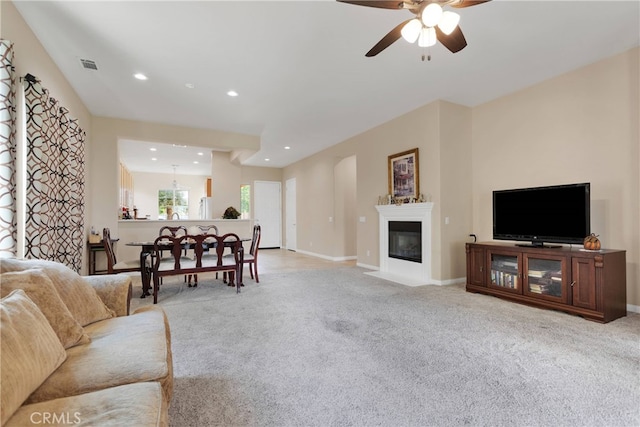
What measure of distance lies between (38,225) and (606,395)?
4287mm

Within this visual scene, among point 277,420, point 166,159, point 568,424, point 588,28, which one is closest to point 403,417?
point 277,420

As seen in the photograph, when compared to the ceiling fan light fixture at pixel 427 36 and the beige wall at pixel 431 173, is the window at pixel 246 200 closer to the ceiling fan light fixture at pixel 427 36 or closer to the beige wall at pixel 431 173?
the beige wall at pixel 431 173

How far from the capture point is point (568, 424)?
4.90 feet

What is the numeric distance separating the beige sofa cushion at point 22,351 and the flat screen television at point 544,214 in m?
4.29

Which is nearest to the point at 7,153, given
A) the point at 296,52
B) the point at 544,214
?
the point at 296,52

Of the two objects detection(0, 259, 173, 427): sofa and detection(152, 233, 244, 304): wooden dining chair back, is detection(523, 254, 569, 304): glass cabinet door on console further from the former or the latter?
detection(0, 259, 173, 427): sofa

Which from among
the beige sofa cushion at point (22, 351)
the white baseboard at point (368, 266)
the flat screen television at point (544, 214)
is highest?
the flat screen television at point (544, 214)

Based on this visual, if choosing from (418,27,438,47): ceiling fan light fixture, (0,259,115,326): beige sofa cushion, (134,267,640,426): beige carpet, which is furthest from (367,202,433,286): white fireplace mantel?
(0,259,115,326): beige sofa cushion

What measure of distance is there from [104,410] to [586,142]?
186 inches

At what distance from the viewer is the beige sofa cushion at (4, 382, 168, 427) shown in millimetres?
929

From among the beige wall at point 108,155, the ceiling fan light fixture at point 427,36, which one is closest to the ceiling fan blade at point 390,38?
the ceiling fan light fixture at point 427,36

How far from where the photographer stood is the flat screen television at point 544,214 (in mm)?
3201

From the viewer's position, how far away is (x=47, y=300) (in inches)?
57.1

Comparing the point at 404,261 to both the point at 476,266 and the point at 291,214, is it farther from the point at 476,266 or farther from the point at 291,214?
the point at 291,214
